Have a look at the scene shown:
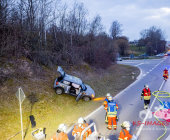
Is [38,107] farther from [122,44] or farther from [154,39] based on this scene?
[154,39]

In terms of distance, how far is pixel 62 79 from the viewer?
9711 mm

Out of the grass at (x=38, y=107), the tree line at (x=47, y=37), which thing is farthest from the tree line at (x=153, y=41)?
the grass at (x=38, y=107)

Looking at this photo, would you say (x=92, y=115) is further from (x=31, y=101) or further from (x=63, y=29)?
(x=63, y=29)

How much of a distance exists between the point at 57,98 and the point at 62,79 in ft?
4.41

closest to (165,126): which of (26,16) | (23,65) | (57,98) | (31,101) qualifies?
(57,98)

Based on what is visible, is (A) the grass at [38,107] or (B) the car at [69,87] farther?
(B) the car at [69,87]

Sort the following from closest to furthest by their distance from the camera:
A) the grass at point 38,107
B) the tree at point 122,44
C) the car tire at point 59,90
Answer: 1. the grass at point 38,107
2. the car tire at point 59,90
3. the tree at point 122,44

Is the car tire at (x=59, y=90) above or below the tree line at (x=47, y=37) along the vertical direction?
below

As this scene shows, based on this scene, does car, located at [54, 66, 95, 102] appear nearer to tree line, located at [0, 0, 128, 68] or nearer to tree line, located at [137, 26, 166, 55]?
tree line, located at [0, 0, 128, 68]

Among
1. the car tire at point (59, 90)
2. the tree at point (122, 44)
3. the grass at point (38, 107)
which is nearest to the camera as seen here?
the grass at point (38, 107)

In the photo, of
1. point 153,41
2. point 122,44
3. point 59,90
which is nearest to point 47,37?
point 59,90

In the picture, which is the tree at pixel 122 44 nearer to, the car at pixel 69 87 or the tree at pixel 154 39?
the tree at pixel 154 39

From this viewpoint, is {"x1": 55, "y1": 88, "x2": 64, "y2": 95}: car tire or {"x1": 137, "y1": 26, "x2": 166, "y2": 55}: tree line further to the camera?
{"x1": 137, "y1": 26, "x2": 166, "y2": 55}: tree line

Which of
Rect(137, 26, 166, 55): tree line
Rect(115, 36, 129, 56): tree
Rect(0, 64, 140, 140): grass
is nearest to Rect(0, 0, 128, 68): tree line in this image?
Rect(0, 64, 140, 140): grass
